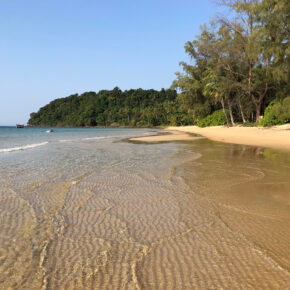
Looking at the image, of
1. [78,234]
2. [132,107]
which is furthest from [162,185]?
[132,107]

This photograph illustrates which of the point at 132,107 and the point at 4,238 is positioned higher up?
the point at 132,107

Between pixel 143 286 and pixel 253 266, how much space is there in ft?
3.59

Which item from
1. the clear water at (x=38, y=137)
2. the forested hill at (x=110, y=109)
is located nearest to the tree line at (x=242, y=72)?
the clear water at (x=38, y=137)

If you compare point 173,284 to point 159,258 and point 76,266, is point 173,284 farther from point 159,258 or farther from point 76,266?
point 76,266

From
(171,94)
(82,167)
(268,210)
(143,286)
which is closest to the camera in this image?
(143,286)

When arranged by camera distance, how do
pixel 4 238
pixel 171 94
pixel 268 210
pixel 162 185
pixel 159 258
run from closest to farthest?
pixel 159 258
pixel 4 238
pixel 268 210
pixel 162 185
pixel 171 94

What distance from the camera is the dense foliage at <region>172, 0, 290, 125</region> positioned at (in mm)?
20516

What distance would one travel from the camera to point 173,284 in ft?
6.73

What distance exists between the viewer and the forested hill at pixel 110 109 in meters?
106

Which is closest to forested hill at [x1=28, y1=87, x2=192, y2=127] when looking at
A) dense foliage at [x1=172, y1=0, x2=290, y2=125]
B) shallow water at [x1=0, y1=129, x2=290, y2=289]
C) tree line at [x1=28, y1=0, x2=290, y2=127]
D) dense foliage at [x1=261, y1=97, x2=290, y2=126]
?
tree line at [x1=28, y1=0, x2=290, y2=127]

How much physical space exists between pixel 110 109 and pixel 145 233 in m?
142

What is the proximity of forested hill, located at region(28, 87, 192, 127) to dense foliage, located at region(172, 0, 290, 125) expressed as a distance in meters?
45.7

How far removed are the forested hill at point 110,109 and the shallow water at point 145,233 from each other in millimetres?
86275

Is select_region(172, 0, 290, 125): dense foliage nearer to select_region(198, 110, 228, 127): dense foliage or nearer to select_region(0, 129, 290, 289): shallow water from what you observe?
select_region(198, 110, 228, 127): dense foliage
